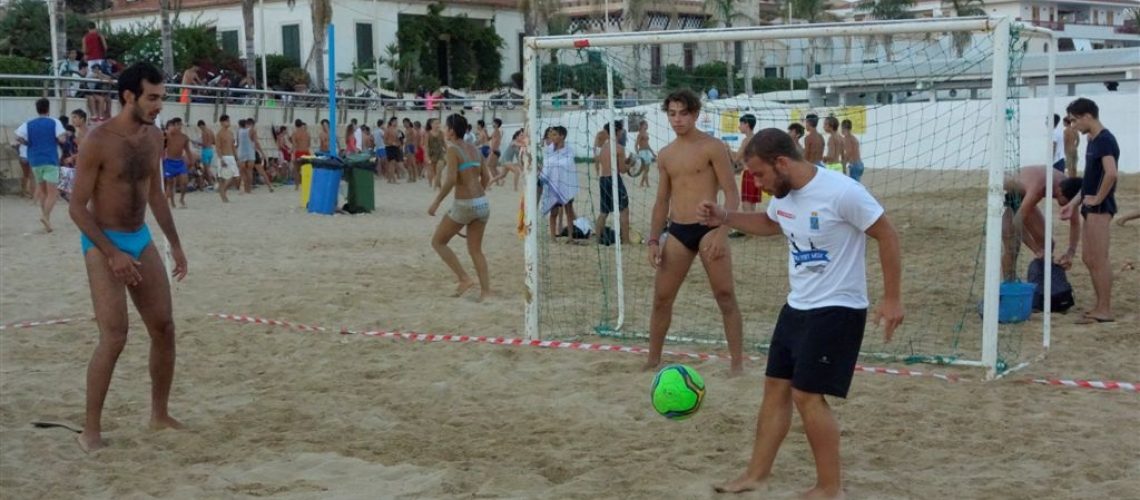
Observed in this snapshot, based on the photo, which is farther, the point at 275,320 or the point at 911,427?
the point at 275,320

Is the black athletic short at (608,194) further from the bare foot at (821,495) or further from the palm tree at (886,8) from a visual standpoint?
the palm tree at (886,8)

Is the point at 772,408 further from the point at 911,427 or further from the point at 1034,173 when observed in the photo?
the point at 1034,173

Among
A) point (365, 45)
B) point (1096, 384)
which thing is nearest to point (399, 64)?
point (365, 45)

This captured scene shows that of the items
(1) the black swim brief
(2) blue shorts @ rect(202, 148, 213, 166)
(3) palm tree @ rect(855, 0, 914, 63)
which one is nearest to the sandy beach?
(1) the black swim brief

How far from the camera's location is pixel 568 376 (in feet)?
24.1

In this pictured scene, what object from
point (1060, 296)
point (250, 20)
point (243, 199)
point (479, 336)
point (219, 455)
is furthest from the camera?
point (250, 20)

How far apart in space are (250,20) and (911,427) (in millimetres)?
36900

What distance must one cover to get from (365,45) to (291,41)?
3.10 m

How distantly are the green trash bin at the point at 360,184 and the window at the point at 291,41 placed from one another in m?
31.7

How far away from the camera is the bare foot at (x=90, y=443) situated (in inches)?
225

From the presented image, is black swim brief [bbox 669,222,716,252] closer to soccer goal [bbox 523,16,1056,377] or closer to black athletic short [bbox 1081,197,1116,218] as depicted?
soccer goal [bbox 523,16,1056,377]

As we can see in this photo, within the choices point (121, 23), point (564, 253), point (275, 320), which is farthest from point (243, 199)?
point (121, 23)

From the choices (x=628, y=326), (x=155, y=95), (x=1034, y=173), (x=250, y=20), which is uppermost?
(x=250, y=20)

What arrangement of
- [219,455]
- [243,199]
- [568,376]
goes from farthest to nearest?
[243,199], [568,376], [219,455]
